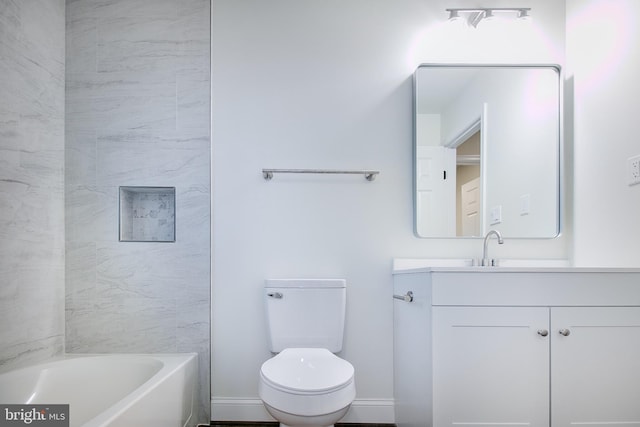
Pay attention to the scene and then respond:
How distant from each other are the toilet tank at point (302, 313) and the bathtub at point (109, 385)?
0.46 metres

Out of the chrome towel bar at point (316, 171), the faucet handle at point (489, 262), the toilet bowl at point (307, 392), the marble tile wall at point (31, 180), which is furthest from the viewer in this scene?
the chrome towel bar at point (316, 171)

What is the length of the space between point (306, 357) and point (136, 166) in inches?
51.3

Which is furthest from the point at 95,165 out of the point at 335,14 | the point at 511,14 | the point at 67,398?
the point at 511,14

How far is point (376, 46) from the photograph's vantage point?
7.62ft

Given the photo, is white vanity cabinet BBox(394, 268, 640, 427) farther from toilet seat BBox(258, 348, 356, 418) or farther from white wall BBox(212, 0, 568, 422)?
white wall BBox(212, 0, 568, 422)

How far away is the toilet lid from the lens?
5.33 ft

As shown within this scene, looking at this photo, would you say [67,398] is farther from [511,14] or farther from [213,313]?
[511,14]

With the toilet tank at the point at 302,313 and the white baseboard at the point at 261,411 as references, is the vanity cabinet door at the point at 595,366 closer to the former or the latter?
the white baseboard at the point at 261,411

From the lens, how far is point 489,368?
1.67 metres

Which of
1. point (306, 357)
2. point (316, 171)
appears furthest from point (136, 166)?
point (306, 357)

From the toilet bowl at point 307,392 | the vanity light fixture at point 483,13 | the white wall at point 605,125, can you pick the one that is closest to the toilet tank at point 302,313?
the toilet bowl at point 307,392

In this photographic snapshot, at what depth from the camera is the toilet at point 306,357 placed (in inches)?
61.8

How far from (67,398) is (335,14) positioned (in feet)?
7.44

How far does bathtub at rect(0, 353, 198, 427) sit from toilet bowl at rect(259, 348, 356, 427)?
1.38 ft
